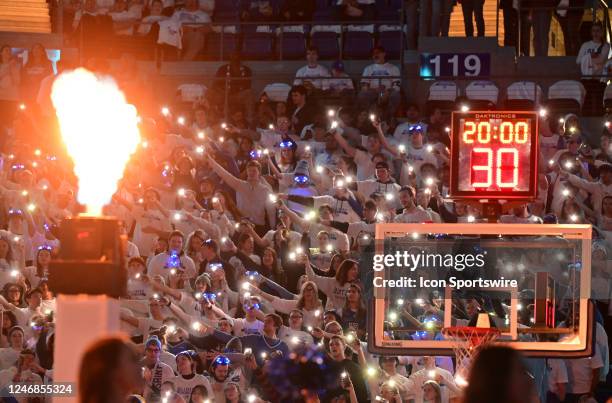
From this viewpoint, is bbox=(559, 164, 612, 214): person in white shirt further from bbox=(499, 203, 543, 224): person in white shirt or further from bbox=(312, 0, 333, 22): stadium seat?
bbox=(312, 0, 333, 22): stadium seat

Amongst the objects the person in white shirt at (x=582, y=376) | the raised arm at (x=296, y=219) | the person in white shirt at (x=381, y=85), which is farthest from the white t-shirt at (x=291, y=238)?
the person in white shirt at (x=582, y=376)

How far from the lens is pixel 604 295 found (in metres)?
15.6

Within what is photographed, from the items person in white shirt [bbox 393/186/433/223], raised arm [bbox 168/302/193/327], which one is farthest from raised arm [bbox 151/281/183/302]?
person in white shirt [bbox 393/186/433/223]

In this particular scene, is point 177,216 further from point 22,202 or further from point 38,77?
point 38,77

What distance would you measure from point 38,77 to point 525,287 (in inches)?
406

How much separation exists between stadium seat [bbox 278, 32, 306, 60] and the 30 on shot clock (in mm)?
9825

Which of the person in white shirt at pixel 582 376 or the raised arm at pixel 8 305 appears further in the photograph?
the raised arm at pixel 8 305

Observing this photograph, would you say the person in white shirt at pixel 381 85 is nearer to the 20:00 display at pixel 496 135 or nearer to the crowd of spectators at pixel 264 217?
the crowd of spectators at pixel 264 217

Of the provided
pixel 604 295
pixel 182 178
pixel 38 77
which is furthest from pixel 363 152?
pixel 38 77

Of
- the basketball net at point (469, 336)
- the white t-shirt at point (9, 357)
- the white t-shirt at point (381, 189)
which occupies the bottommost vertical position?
the white t-shirt at point (9, 357)

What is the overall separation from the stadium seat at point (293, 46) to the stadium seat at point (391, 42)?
1160 millimetres

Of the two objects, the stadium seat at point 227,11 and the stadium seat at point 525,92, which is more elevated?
the stadium seat at point 227,11

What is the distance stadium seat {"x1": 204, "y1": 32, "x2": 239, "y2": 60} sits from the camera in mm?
21922

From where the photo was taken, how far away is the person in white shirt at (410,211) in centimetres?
1620
